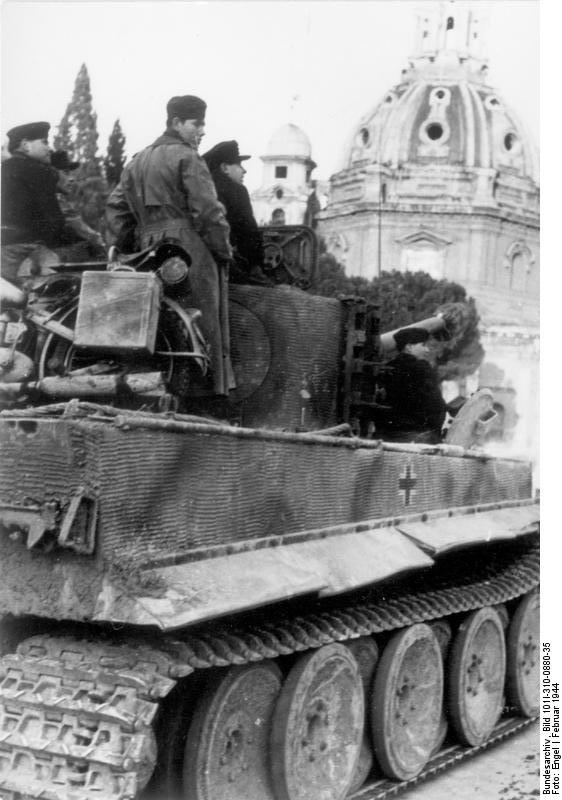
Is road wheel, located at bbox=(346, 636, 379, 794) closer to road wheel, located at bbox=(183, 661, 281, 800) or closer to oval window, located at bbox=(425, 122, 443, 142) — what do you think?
road wheel, located at bbox=(183, 661, 281, 800)

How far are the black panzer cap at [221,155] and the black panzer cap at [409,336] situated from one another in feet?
6.96

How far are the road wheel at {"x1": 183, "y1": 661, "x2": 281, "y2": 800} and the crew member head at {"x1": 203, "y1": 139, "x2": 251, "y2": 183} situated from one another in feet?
11.0

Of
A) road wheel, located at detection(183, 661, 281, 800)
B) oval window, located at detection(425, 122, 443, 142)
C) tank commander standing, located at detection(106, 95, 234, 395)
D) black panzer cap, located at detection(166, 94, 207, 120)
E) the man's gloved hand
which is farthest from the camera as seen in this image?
oval window, located at detection(425, 122, 443, 142)

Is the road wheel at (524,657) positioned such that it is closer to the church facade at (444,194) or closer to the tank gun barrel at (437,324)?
the tank gun barrel at (437,324)

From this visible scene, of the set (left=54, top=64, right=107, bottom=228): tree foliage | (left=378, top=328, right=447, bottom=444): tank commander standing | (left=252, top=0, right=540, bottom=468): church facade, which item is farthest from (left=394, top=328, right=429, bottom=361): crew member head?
(left=252, top=0, right=540, bottom=468): church facade

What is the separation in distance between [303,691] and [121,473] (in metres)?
1.93

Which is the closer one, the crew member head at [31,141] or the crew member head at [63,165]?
the crew member head at [31,141]

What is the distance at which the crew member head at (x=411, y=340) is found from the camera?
946cm

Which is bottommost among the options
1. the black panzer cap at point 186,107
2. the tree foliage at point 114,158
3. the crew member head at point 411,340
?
the crew member head at point 411,340

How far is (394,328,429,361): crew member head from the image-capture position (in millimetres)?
9461

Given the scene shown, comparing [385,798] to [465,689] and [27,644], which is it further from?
[27,644]

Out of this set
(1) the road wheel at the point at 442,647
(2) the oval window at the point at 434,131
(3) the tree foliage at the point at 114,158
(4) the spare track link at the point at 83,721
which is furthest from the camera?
(2) the oval window at the point at 434,131

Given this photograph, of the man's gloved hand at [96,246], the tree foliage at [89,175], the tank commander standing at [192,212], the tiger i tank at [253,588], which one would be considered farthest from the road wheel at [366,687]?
the tree foliage at [89,175]

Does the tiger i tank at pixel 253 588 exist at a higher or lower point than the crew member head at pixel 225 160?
lower
